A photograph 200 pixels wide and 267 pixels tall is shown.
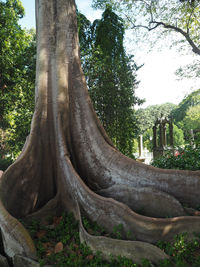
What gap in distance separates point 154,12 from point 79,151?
11714 mm

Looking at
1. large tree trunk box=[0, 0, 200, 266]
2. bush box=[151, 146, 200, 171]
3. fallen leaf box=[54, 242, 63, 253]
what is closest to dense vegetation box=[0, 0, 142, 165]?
bush box=[151, 146, 200, 171]

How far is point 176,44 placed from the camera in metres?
15.3

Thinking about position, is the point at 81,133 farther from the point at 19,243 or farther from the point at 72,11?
the point at 72,11

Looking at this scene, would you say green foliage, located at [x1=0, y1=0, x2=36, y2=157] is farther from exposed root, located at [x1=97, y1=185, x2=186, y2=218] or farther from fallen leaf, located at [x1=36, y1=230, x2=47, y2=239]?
exposed root, located at [x1=97, y1=185, x2=186, y2=218]

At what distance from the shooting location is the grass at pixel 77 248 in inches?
110

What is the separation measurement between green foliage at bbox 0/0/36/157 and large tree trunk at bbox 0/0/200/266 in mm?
7506

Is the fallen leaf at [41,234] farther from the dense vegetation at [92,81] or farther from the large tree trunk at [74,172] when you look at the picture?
the dense vegetation at [92,81]

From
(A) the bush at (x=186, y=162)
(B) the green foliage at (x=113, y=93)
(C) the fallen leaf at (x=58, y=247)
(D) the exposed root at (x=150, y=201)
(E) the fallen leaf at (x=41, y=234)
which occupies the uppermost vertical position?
(B) the green foliage at (x=113, y=93)

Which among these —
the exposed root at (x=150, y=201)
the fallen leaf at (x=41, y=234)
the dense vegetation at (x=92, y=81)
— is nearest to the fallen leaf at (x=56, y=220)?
the fallen leaf at (x=41, y=234)

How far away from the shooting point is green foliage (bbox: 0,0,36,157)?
12.1m

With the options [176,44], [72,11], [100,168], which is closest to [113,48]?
[176,44]

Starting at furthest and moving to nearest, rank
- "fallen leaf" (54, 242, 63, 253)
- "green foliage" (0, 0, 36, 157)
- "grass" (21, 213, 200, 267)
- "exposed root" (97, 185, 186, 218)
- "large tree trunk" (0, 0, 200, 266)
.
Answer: "green foliage" (0, 0, 36, 157) → "exposed root" (97, 185, 186, 218) → "large tree trunk" (0, 0, 200, 266) → "fallen leaf" (54, 242, 63, 253) → "grass" (21, 213, 200, 267)

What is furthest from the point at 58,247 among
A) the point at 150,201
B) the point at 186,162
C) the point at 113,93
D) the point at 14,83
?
the point at 14,83

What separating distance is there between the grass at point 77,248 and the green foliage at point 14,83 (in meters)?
8.79
